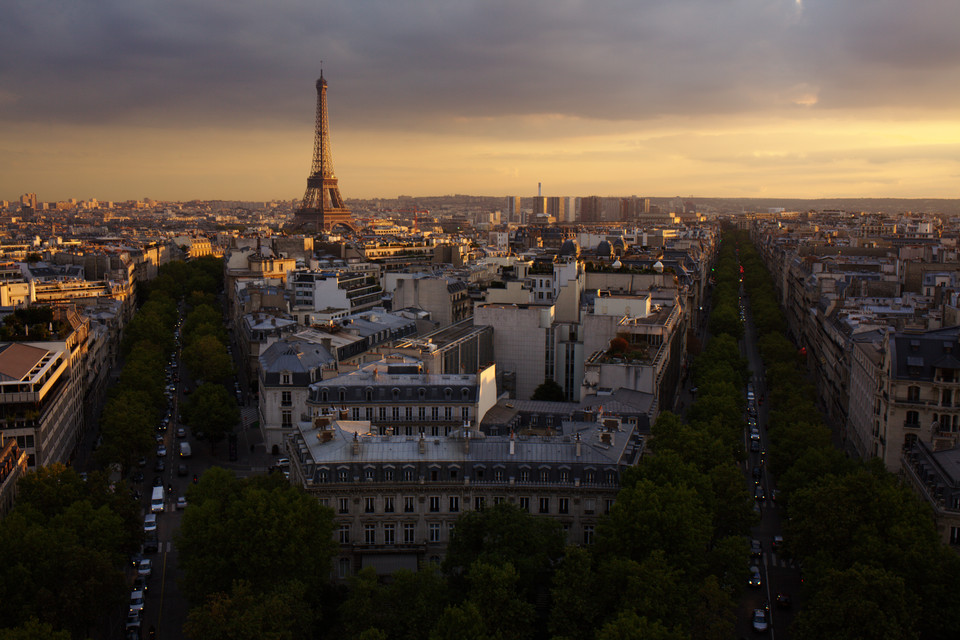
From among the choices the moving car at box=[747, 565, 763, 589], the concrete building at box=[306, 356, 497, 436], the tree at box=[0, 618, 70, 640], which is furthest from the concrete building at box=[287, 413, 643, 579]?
the tree at box=[0, 618, 70, 640]

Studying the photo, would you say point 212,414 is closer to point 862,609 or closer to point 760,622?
point 760,622

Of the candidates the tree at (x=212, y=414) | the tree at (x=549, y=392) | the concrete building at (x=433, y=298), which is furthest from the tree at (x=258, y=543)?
the concrete building at (x=433, y=298)

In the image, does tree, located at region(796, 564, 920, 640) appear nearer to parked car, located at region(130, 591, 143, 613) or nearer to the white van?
parked car, located at region(130, 591, 143, 613)

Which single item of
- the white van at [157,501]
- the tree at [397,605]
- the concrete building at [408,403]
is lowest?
the white van at [157,501]

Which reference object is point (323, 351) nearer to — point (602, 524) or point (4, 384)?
point (4, 384)

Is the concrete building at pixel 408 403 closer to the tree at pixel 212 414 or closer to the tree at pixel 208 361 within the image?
the tree at pixel 212 414

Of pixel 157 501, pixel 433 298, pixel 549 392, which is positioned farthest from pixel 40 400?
pixel 433 298
